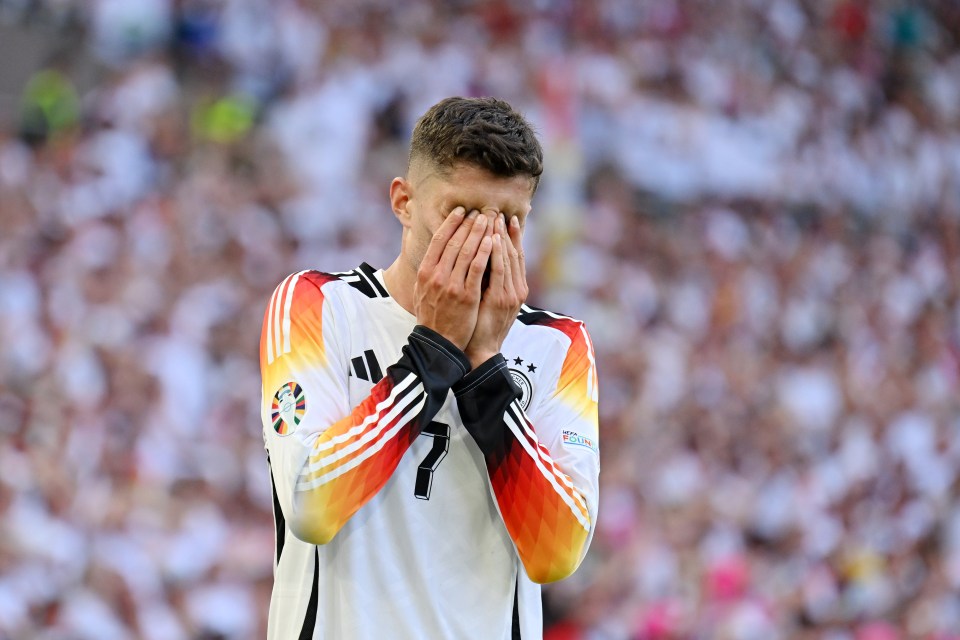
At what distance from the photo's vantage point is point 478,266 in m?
2.63

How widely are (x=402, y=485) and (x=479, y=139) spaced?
2.42 feet

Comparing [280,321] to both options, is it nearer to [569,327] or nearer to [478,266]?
[478,266]

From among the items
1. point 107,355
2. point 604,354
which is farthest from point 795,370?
point 107,355

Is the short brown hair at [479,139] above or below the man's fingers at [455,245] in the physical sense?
above

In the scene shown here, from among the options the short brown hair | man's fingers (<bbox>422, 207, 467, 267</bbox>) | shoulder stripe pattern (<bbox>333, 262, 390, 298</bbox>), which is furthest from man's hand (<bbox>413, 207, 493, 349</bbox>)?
shoulder stripe pattern (<bbox>333, 262, 390, 298</bbox>)

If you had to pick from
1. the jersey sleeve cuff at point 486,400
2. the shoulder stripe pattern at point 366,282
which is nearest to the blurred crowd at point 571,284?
the shoulder stripe pattern at point 366,282

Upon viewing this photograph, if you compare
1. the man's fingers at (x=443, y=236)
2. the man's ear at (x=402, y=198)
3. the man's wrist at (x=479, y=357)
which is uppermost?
the man's ear at (x=402, y=198)

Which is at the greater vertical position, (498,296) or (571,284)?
(571,284)

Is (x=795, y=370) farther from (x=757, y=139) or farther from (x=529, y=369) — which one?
(x=529, y=369)

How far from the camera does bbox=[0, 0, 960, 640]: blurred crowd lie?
25.6ft

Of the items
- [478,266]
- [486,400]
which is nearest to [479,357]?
[486,400]

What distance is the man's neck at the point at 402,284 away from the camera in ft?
9.46

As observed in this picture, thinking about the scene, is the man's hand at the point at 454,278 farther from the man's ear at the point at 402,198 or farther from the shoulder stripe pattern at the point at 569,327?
the shoulder stripe pattern at the point at 569,327

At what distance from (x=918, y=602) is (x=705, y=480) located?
6.19 feet
